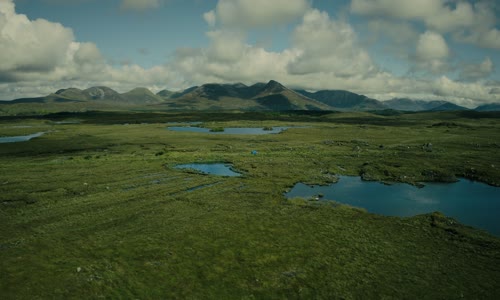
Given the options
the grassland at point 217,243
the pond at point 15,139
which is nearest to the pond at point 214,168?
the grassland at point 217,243

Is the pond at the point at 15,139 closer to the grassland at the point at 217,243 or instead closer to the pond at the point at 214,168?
the grassland at the point at 217,243

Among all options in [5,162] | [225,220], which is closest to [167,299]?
[225,220]

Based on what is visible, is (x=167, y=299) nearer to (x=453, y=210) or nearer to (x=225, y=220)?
(x=225, y=220)

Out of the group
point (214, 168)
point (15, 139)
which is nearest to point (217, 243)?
point (214, 168)

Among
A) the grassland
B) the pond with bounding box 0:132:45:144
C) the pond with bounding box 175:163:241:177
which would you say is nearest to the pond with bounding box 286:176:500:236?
the grassland

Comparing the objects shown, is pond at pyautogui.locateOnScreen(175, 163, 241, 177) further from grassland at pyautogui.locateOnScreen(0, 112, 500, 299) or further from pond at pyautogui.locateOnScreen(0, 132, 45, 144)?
pond at pyautogui.locateOnScreen(0, 132, 45, 144)
